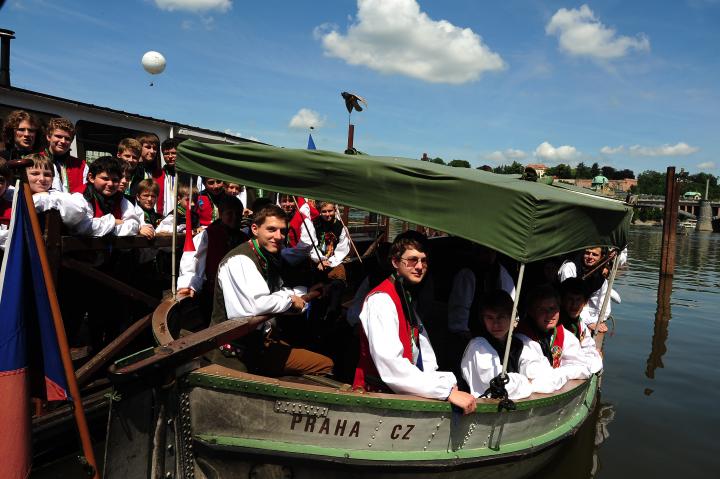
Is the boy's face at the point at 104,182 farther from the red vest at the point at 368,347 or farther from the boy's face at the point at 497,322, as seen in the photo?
the boy's face at the point at 497,322

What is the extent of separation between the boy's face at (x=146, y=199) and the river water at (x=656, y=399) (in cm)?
509

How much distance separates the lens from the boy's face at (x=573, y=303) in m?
4.90

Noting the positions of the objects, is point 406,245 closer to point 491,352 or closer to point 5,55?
point 491,352

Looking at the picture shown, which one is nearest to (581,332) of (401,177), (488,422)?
(488,422)

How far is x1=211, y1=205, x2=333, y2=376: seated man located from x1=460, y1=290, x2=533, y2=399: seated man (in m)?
1.16

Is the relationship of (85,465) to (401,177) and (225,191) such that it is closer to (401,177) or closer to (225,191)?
(401,177)

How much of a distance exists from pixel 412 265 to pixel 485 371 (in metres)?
1.00

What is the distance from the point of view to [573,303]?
494 centimetres

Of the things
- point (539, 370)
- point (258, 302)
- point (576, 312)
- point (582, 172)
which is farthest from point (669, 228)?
point (582, 172)

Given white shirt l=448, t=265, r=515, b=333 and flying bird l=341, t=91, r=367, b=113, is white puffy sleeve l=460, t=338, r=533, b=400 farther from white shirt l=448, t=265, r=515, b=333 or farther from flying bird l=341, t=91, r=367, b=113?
flying bird l=341, t=91, r=367, b=113

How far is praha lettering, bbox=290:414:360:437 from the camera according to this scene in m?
2.98

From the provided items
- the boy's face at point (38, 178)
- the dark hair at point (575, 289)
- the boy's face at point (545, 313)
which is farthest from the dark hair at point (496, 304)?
the boy's face at point (38, 178)

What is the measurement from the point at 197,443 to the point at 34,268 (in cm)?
141

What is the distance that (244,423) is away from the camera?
2930 mm
